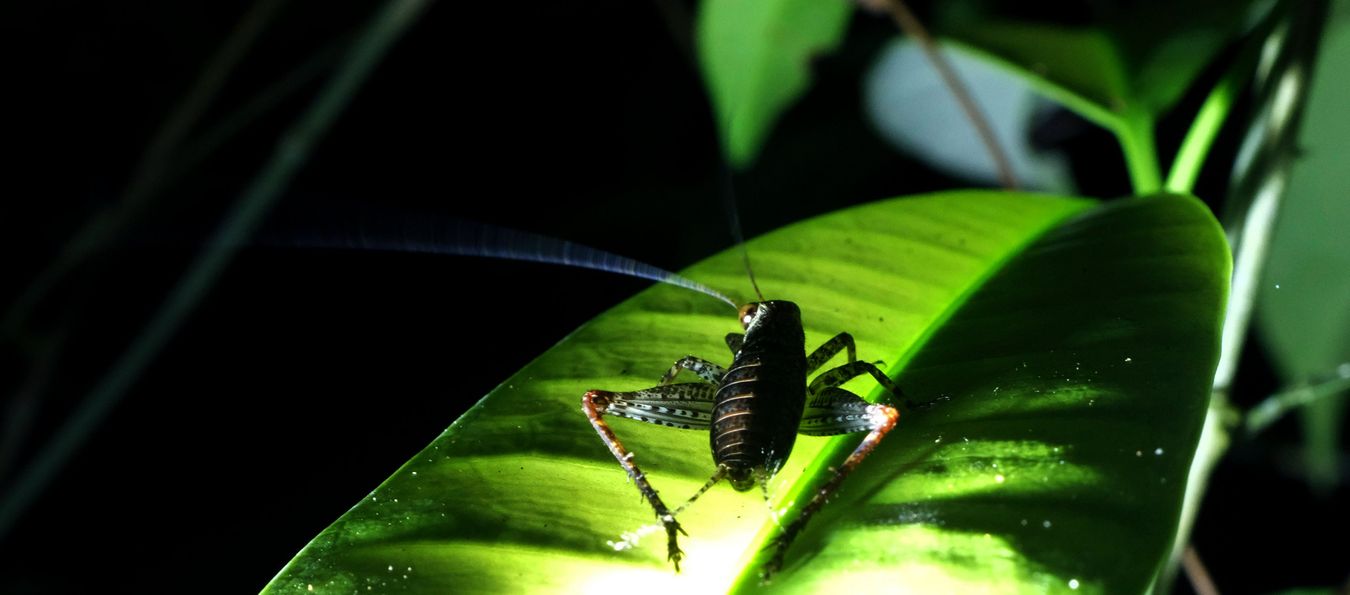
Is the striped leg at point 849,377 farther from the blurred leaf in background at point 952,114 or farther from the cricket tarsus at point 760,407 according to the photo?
the blurred leaf in background at point 952,114

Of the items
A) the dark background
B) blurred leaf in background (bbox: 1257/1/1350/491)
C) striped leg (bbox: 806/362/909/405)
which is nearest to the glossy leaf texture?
the dark background

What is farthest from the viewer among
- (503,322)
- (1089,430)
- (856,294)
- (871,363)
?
(503,322)

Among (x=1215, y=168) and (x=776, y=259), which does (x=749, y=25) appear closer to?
(x=776, y=259)

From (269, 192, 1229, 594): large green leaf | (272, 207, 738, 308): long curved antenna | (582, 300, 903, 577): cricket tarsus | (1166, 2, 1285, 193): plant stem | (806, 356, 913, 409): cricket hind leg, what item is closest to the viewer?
(269, 192, 1229, 594): large green leaf

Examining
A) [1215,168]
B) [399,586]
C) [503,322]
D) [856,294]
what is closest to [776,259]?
[856,294]

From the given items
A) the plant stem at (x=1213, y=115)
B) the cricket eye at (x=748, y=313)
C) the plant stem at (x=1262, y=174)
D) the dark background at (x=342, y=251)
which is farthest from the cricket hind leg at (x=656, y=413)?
the dark background at (x=342, y=251)

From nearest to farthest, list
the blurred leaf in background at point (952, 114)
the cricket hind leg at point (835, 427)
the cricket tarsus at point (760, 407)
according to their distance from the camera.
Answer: the cricket hind leg at point (835, 427) < the cricket tarsus at point (760, 407) < the blurred leaf in background at point (952, 114)

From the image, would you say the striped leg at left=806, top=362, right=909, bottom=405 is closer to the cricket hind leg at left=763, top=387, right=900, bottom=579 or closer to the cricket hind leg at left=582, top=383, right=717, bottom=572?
the cricket hind leg at left=763, top=387, right=900, bottom=579
